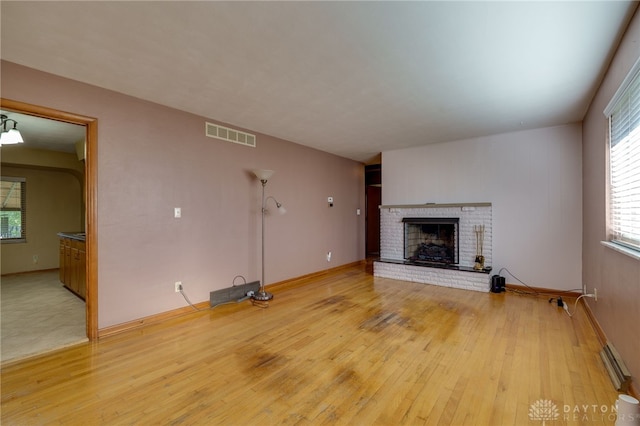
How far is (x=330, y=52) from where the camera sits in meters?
2.26

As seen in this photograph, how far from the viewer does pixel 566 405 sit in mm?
1794

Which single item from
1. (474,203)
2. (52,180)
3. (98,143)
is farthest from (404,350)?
(52,180)

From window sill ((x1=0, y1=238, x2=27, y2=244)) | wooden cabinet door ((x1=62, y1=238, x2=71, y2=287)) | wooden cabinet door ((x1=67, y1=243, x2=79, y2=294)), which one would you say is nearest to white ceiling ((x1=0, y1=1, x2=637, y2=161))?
wooden cabinet door ((x1=67, y1=243, x2=79, y2=294))

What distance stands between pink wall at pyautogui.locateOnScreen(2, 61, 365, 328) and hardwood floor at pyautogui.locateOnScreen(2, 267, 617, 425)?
19.2 inches

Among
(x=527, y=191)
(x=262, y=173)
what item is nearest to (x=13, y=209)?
(x=262, y=173)

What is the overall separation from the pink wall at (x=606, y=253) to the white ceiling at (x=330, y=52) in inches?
7.1

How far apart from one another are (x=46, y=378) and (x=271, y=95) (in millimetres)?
3104

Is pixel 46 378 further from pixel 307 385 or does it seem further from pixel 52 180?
pixel 52 180

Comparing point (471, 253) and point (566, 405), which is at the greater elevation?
point (471, 253)

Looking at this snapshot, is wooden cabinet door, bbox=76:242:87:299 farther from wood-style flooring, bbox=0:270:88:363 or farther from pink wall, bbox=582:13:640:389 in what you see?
pink wall, bbox=582:13:640:389

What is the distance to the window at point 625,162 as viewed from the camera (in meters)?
1.96

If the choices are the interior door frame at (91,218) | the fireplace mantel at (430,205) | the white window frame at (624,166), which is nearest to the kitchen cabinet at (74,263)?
the interior door frame at (91,218)

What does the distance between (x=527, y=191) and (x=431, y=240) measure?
1.72 metres

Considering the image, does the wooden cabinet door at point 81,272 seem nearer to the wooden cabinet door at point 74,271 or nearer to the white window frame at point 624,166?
the wooden cabinet door at point 74,271
